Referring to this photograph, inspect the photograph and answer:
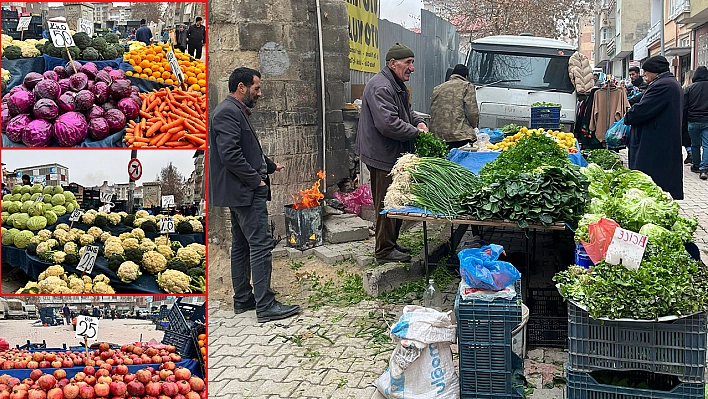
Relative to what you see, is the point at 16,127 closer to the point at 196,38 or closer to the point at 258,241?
the point at 196,38

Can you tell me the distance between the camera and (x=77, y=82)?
3.54 metres

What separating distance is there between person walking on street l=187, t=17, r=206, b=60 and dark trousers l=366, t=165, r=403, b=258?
206 centimetres

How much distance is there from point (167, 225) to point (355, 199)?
16.6 feet

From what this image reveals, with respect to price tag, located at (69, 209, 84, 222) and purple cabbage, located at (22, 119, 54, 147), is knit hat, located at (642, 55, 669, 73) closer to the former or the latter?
price tag, located at (69, 209, 84, 222)

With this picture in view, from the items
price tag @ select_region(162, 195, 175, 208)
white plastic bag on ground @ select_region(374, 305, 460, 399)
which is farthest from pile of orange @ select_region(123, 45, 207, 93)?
white plastic bag on ground @ select_region(374, 305, 460, 399)

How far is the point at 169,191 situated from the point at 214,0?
4.98 metres

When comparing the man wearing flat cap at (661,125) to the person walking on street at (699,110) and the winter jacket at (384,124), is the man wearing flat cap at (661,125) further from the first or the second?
the person walking on street at (699,110)

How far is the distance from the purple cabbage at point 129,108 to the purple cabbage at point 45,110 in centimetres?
30

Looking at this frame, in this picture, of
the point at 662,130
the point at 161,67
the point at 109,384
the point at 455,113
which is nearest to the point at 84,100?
the point at 161,67

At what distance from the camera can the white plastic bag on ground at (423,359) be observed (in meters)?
4.11

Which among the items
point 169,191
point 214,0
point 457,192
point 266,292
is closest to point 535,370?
point 457,192

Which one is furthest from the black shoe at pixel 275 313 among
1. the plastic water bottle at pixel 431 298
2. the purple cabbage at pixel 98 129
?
the purple cabbage at pixel 98 129

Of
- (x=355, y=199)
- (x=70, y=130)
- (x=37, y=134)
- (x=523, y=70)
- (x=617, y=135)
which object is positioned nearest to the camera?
(x=37, y=134)

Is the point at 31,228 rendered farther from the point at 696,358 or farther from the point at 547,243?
the point at 547,243
